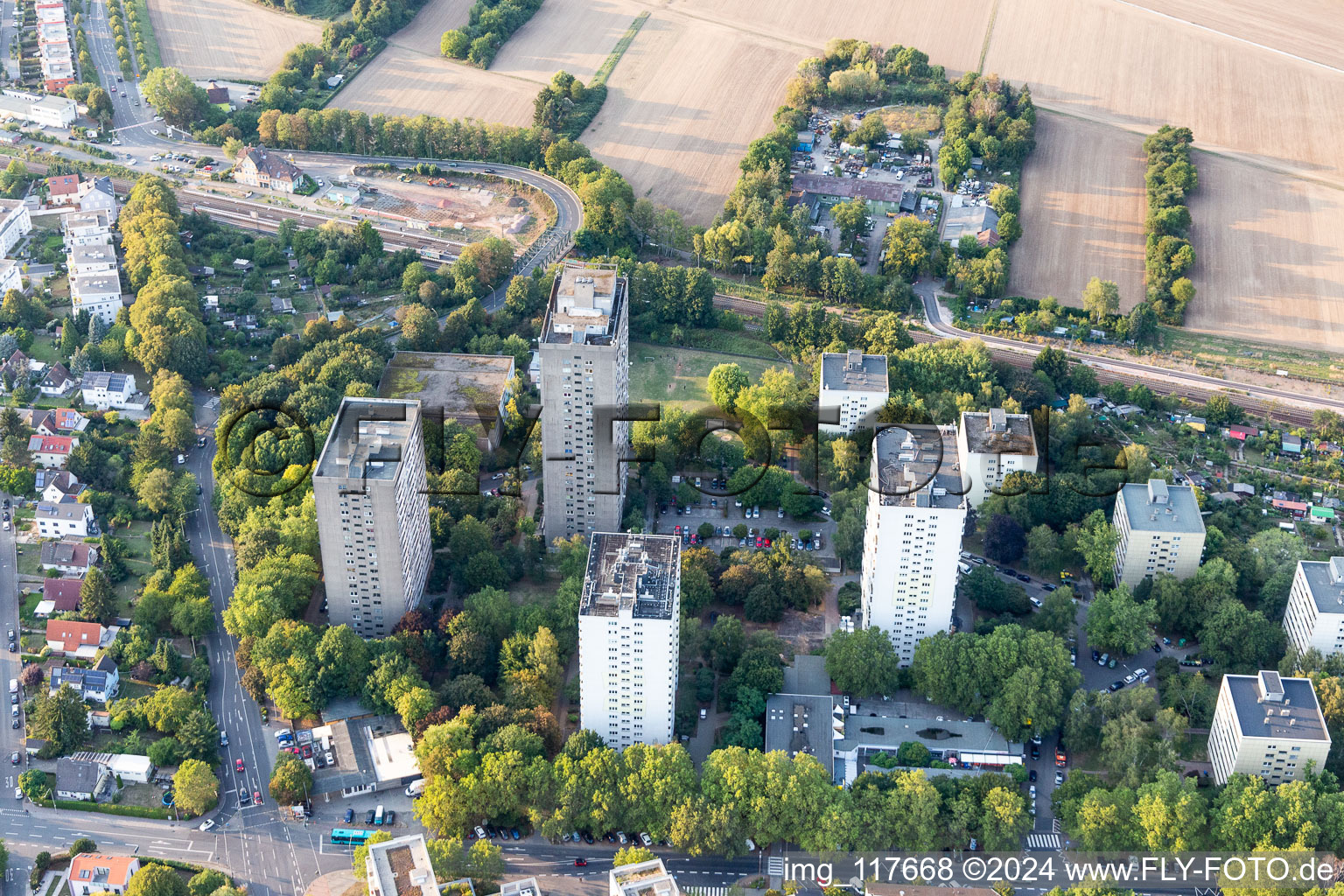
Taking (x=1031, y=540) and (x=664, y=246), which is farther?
(x=664, y=246)

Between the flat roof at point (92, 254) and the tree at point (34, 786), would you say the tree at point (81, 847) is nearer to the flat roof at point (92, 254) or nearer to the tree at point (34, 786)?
the tree at point (34, 786)

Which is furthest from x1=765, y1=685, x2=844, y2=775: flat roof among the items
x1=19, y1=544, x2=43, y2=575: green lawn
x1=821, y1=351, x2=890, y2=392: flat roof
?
x1=19, y1=544, x2=43, y2=575: green lawn

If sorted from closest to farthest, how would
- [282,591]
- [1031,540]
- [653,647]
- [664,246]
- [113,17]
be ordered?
[653,647] → [282,591] → [1031,540] → [664,246] → [113,17]

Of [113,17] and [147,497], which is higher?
[113,17]

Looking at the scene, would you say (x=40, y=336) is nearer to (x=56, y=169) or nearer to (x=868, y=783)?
(x=56, y=169)

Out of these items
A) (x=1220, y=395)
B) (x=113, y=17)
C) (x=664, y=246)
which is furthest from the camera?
(x=113, y=17)

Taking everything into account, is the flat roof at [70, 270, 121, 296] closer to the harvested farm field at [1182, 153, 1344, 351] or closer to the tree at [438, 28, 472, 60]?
the tree at [438, 28, 472, 60]

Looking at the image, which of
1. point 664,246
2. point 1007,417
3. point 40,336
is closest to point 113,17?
point 40,336
